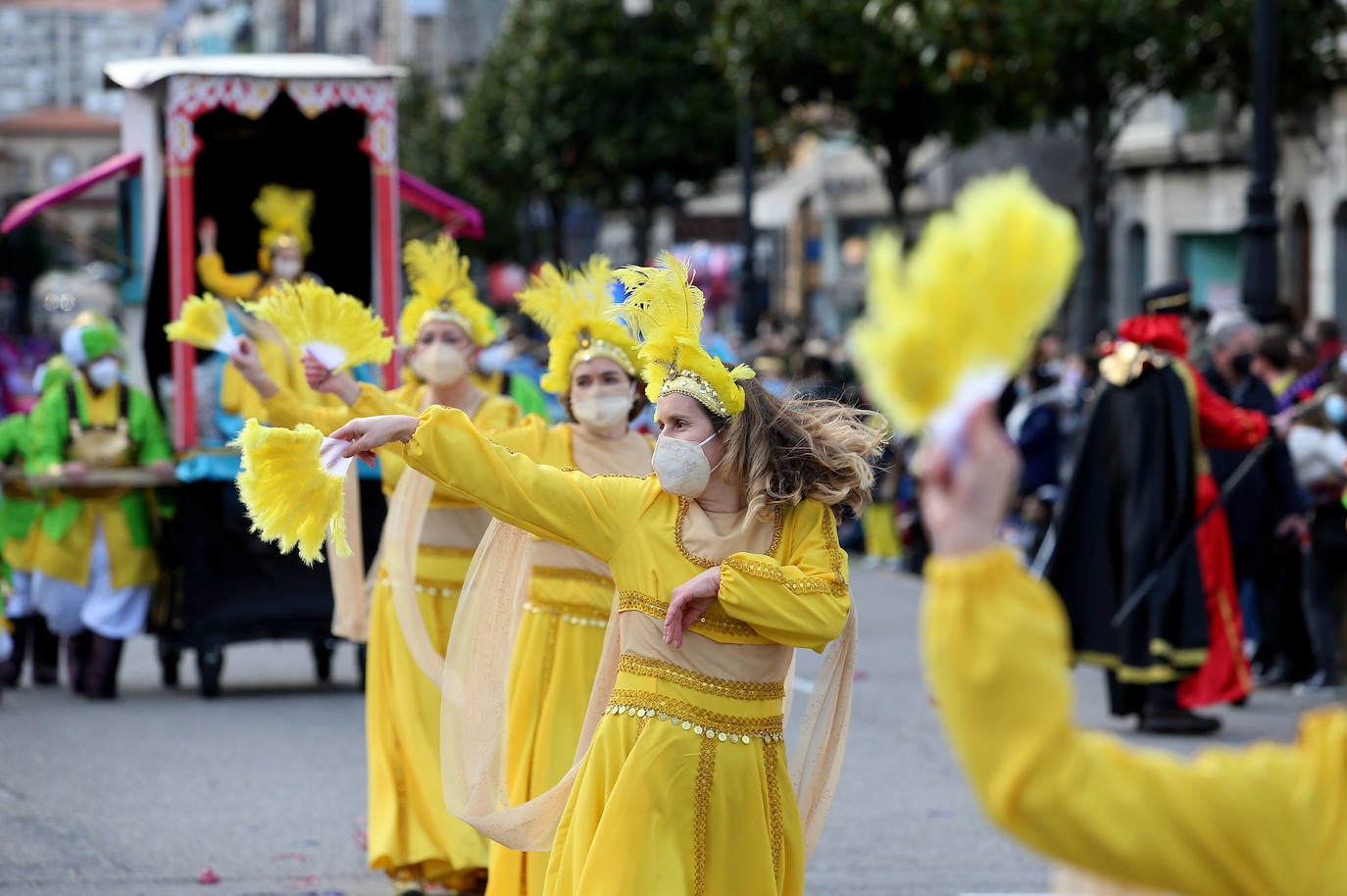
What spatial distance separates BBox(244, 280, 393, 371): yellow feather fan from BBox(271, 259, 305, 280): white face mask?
18.0 feet

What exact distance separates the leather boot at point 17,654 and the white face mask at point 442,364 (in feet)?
17.1

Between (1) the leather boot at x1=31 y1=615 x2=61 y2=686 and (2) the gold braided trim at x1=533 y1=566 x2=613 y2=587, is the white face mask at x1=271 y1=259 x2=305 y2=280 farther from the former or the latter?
(2) the gold braided trim at x1=533 y1=566 x2=613 y2=587

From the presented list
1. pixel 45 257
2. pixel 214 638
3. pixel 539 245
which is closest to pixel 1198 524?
pixel 214 638

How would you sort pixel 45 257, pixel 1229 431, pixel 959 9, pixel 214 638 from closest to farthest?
pixel 1229 431
pixel 214 638
pixel 959 9
pixel 45 257

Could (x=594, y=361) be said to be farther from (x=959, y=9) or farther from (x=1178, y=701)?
(x=959, y=9)

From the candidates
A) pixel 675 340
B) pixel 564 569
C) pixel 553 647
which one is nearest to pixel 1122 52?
pixel 564 569

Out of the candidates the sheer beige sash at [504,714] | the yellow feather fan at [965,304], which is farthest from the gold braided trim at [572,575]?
the yellow feather fan at [965,304]

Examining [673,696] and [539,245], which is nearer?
[673,696]

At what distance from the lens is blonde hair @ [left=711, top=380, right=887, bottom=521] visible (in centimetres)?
482

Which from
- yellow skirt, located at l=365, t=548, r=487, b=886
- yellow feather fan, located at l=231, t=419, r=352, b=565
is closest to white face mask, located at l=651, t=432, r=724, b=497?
yellow feather fan, located at l=231, t=419, r=352, b=565

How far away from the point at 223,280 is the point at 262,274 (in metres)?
0.39

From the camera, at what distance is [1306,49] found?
70.7 ft

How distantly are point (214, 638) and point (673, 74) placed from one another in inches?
799

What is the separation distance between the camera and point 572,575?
633 cm
